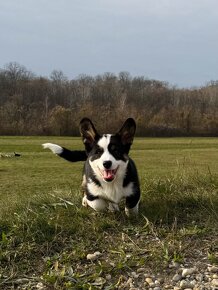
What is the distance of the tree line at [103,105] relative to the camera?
7725 cm

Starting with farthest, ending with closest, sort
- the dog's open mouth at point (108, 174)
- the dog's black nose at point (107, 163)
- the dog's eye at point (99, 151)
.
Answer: the dog's eye at point (99, 151), the dog's open mouth at point (108, 174), the dog's black nose at point (107, 163)

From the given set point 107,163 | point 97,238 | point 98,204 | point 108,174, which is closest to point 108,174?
point 108,174

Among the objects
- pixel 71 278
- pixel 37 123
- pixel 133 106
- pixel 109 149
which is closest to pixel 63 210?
pixel 109 149

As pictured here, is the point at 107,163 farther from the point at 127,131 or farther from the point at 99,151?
the point at 127,131

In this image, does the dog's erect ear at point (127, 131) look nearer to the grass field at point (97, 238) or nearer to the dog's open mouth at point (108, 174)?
the dog's open mouth at point (108, 174)

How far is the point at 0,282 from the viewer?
3.99 m

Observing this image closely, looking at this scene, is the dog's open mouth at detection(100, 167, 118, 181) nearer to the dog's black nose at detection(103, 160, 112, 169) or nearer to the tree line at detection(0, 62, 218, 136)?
the dog's black nose at detection(103, 160, 112, 169)

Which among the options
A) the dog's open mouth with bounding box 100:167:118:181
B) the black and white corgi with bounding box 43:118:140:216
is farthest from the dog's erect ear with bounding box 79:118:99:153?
the dog's open mouth with bounding box 100:167:118:181

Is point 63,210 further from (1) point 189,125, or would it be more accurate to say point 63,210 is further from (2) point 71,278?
(1) point 189,125

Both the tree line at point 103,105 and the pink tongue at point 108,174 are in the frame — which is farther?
the tree line at point 103,105

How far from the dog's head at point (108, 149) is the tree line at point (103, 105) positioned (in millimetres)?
64760

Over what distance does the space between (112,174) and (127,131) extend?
59cm

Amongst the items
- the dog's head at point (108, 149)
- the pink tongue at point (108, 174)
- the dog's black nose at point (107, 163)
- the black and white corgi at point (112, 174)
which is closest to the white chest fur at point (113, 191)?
the black and white corgi at point (112, 174)

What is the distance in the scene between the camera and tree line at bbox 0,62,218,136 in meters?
77.2
